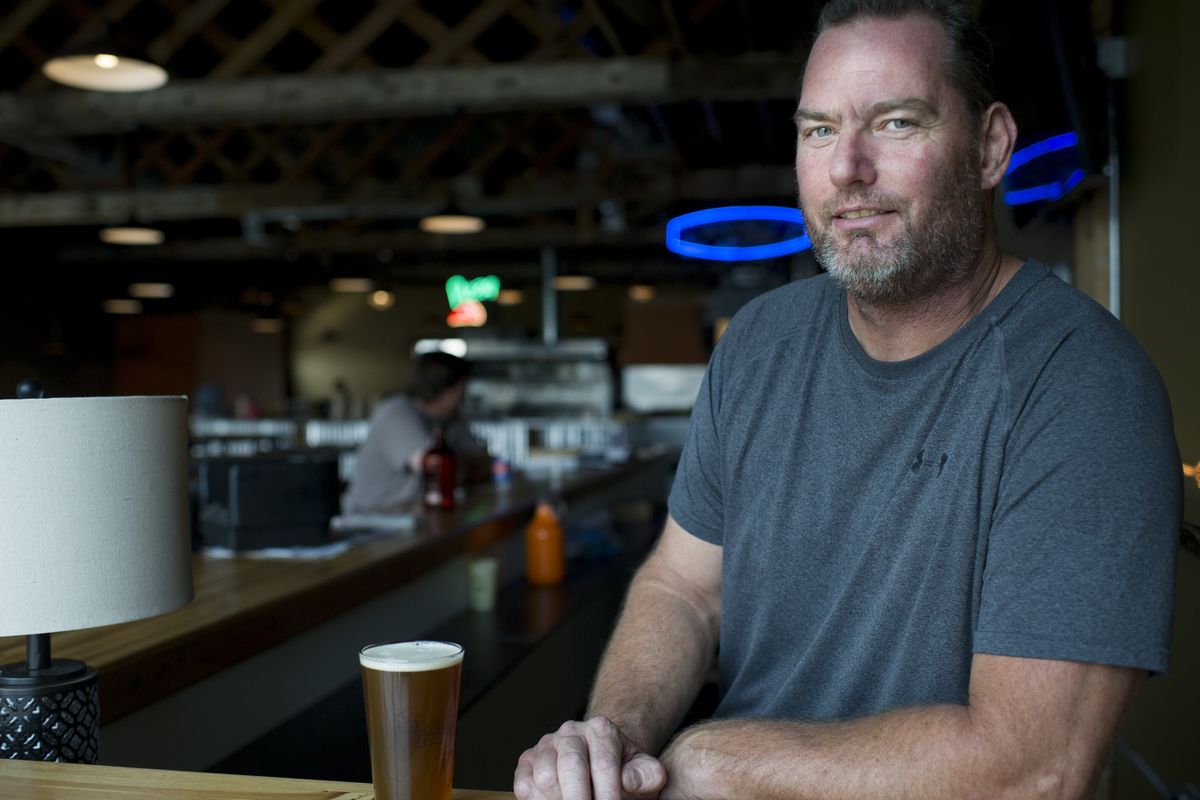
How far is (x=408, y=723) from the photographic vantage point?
905 mm

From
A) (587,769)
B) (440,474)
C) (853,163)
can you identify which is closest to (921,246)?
(853,163)

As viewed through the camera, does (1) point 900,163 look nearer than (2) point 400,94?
Yes

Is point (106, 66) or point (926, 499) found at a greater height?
point (106, 66)

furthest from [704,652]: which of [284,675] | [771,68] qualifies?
[771,68]

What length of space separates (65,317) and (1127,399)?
600 inches

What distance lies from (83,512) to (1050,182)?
8.84 ft

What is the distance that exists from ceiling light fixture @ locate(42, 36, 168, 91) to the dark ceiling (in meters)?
0.17

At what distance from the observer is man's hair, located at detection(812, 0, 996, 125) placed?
1.24 meters

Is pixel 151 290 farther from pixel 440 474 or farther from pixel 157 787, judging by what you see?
pixel 157 787

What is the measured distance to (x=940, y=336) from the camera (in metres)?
1.26

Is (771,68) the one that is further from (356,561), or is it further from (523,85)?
(356,561)

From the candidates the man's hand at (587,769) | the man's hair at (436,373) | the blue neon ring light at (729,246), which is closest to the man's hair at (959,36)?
the man's hand at (587,769)

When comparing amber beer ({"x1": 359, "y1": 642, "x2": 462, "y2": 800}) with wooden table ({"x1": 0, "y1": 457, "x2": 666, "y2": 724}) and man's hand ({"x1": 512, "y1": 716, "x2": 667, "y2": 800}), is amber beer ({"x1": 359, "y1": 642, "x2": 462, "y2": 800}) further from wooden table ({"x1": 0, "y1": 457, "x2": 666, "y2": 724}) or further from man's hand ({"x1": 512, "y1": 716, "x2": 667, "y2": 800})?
wooden table ({"x1": 0, "y1": 457, "x2": 666, "y2": 724})

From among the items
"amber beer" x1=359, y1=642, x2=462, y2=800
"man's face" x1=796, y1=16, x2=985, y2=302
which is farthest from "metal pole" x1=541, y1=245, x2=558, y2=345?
"amber beer" x1=359, y1=642, x2=462, y2=800
